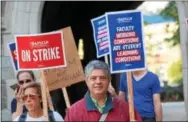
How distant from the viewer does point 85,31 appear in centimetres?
1505

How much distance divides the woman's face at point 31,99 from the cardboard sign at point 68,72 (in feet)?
7.31

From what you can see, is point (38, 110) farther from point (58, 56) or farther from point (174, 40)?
point (174, 40)

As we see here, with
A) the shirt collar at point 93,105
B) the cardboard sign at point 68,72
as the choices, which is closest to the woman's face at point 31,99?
the shirt collar at point 93,105

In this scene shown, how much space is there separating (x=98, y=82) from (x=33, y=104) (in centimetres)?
52

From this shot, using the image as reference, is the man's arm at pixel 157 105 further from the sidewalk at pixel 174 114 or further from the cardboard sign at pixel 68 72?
the sidewalk at pixel 174 114

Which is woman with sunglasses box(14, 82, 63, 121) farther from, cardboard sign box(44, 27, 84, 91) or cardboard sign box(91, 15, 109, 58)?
cardboard sign box(44, 27, 84, 91)

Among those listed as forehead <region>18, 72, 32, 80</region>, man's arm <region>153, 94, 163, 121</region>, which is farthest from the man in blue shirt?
forehead <region>18, 72, 32, 80</region>

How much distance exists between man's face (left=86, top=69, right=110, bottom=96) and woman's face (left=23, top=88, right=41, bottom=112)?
42 centimetres

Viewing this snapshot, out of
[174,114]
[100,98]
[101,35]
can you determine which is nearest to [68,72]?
[101,35]

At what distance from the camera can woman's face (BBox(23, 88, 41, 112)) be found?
4.29m

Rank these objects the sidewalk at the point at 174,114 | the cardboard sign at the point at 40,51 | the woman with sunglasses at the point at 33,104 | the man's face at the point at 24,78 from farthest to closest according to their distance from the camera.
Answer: the sidewalk at the point at 174,114 → the man's face at the point at 24,78 → the cardboard sign at the point at 40,51 → the woman with sunglasses at the point at 33,104

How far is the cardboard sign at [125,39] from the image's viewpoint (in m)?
5.10

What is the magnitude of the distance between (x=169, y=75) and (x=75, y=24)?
3975 cm

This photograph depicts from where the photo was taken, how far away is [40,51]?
16.7ft
